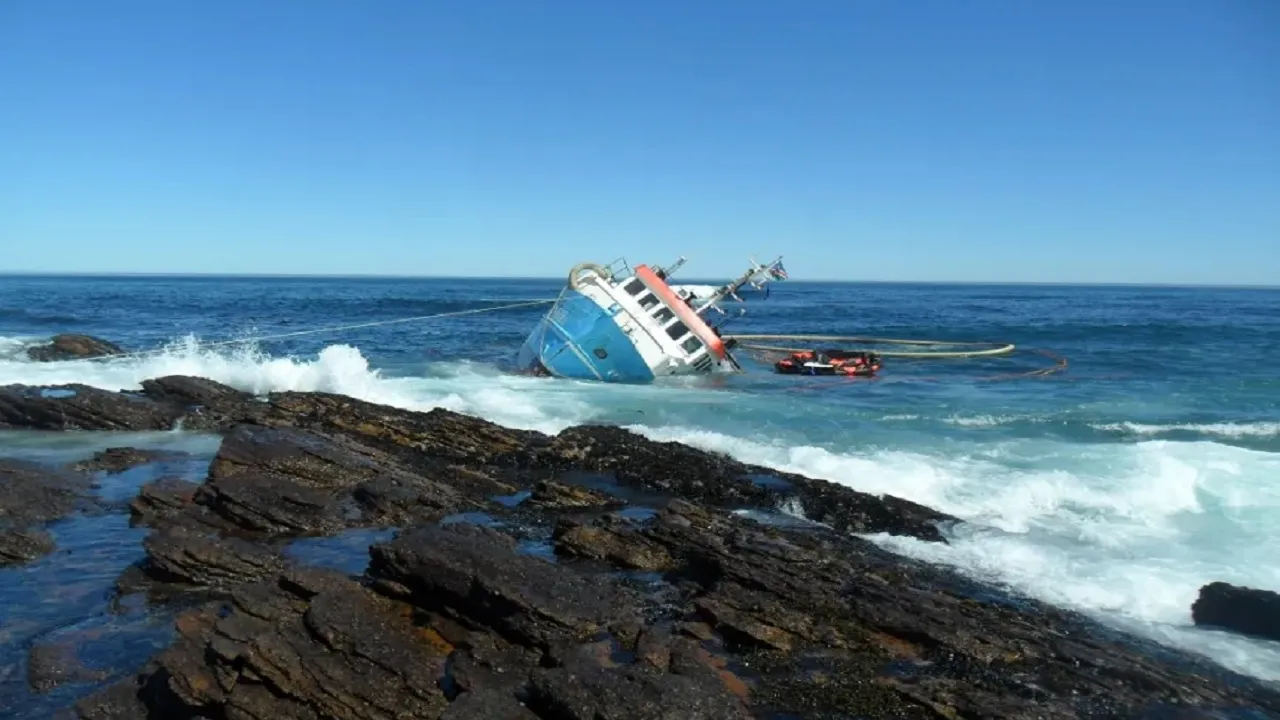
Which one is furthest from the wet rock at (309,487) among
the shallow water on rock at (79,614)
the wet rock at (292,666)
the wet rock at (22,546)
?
the wet rock at (292,666)

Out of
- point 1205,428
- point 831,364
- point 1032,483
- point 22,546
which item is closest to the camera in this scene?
point 22,546

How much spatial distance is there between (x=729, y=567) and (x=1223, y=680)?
4.94 meters

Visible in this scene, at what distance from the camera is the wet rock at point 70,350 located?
28102mm

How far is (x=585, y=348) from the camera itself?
92.4ft

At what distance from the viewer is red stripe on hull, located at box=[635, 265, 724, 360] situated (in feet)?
94.5

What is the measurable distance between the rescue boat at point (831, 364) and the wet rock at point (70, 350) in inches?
919

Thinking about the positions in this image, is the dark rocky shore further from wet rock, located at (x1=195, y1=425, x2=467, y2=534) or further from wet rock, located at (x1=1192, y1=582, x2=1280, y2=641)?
wet rock, located at (x1=1192, y1=582, x2=1280, y2=641)

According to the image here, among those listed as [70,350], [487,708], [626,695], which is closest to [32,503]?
[487,708]

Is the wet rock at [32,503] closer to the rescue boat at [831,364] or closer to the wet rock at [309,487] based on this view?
the wet rock at [309,487]

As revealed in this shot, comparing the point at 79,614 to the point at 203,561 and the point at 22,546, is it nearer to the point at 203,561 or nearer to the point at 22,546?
the point at 203,561

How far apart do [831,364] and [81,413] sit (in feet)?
73.5

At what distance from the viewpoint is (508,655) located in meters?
7.79

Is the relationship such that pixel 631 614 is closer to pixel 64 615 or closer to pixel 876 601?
pixel 876 601

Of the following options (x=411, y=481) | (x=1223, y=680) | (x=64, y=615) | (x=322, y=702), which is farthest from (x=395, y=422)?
(x=1223, y=680)
